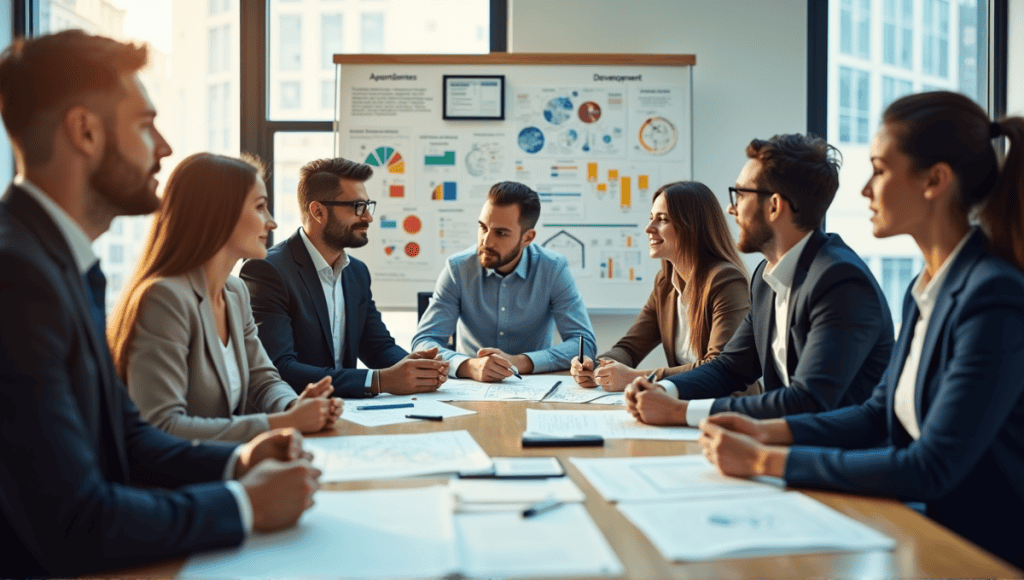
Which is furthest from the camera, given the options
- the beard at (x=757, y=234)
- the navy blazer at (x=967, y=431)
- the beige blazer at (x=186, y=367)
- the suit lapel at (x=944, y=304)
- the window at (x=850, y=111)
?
the window at (x=850, y=111)

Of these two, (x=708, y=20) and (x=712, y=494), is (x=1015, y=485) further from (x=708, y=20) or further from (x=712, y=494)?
(x=708, y=20)

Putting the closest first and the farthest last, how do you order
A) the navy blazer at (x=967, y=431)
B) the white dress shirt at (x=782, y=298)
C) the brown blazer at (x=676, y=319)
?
the navy blazer at (x=967, y=431)
the white dress shirt at (x=782, y=298)
the brown blazer at (x=676, y=319)

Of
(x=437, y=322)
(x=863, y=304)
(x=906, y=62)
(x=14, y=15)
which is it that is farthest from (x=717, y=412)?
(x=14, y=15)

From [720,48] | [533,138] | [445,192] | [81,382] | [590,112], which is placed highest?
[720,48]

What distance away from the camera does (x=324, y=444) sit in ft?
4.93

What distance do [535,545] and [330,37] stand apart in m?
3.78

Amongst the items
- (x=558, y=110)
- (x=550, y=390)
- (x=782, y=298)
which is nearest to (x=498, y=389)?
(x=550, y=390)

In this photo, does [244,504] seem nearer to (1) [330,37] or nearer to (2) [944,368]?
(2) [944,368]

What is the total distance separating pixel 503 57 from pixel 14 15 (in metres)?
2.79

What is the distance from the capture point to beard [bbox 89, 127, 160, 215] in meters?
1.08

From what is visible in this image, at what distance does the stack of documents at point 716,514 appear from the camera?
93 centimetres

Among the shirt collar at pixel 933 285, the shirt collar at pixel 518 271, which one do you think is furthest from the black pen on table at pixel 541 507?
the shirt collar at pixel 518 271

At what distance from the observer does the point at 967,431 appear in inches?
44.8

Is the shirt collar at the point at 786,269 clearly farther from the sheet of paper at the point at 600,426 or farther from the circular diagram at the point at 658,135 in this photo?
the circular diagram at the point at 658,135
